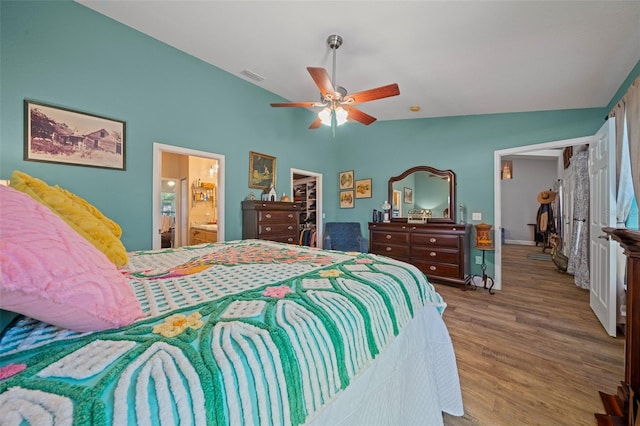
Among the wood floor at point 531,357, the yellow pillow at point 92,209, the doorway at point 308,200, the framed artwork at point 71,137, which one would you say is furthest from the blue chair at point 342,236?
the yellow pillow at point 92,209

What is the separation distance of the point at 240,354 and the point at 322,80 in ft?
7.24

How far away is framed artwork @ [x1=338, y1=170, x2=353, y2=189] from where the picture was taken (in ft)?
16.9

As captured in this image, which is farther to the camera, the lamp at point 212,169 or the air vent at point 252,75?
the lamp at point 212,169

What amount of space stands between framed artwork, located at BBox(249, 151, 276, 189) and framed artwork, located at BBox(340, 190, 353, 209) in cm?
175

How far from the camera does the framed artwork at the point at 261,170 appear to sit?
370cm

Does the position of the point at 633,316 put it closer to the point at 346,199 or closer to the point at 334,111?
the point at 334,111

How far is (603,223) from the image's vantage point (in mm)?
2344

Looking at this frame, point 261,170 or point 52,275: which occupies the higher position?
point 261,170

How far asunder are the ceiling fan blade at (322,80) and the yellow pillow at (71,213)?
1.79 m

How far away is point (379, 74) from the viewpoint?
9.69 feet

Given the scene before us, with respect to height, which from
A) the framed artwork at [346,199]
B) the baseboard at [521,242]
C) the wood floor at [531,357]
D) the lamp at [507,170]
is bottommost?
the wood floor at [531,357]

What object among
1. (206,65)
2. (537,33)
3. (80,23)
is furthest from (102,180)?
(537,33)

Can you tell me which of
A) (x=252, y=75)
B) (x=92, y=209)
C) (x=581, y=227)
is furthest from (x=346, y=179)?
(x=92, y=209)

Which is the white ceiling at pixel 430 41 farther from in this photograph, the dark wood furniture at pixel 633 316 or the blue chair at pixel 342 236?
the blue chair at pixel 342 236
